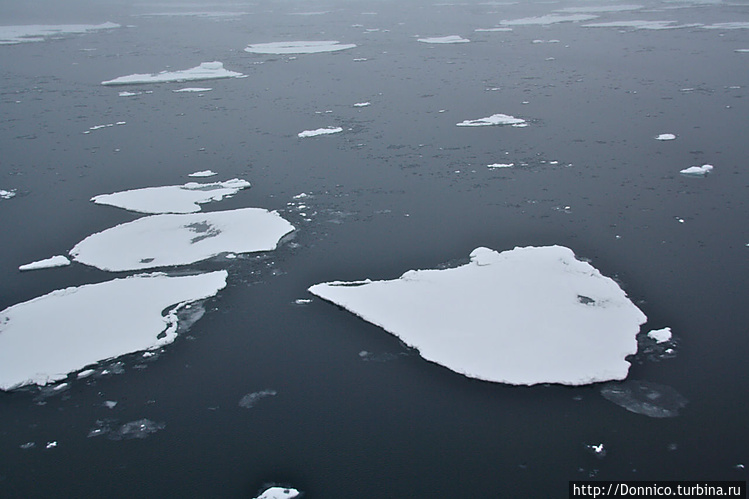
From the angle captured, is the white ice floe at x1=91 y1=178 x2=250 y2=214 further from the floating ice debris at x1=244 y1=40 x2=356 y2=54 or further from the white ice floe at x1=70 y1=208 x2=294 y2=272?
the floating ice debris at x1=244 y1=40 x2=356 y2=54

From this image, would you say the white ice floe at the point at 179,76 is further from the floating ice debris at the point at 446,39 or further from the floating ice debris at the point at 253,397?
the floating ice debris at the point at 253,397

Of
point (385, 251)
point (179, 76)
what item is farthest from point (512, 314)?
point (179, 76)

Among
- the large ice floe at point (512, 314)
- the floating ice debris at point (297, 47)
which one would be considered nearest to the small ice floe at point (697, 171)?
the large ice floe at point (512, 314)

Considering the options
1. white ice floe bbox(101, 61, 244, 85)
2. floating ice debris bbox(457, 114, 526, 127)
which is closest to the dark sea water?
floating ice debris bbox(457, 114, 526, 127)

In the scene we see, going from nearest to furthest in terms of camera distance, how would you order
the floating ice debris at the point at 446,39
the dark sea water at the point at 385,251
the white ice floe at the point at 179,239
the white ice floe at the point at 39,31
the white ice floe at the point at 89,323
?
the dark sea water at the point at 385,251 < the white ice floe at the point at 89,323 < the white ice floe at the point at 179,239 < the floating ice debris at the point at 446,39 < the white ice floe at the point at 39,31

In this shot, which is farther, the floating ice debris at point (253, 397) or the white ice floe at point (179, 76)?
the white ice floe at point (179, 76)
